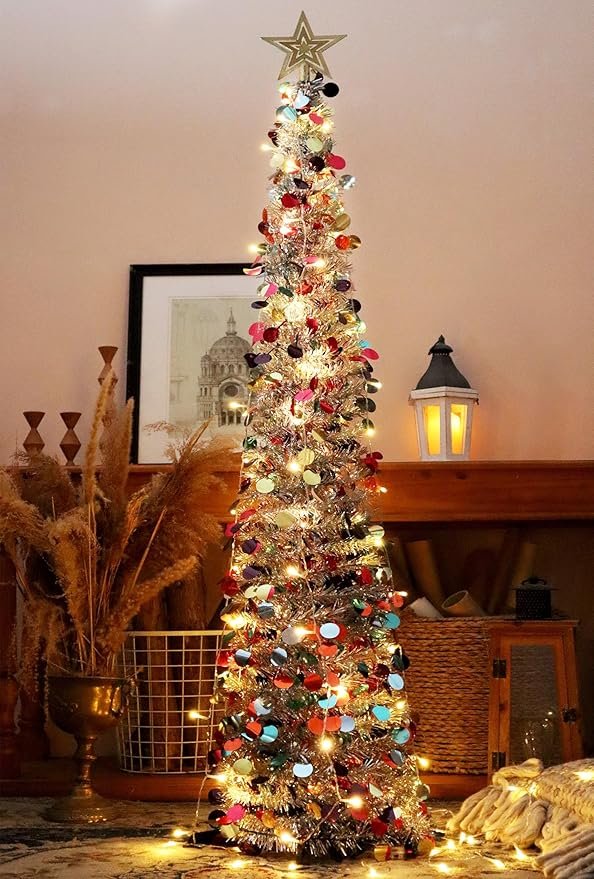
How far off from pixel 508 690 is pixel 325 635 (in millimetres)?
757

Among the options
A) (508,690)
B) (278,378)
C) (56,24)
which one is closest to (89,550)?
(278,378)

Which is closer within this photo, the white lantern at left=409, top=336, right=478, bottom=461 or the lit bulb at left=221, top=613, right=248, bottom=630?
the lit bulb at left=221, top=613, right=248, bottom=630

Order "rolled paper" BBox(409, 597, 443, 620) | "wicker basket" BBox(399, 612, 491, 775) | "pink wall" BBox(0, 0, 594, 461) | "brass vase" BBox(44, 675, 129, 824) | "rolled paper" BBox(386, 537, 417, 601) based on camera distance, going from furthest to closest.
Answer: "pink wall" BBox(0, 0, 594, 461), "rolled paper" BBox(386, 537, 417, 601), "rolled paper" BBox(409, 597, 443, 620), "wicker basket" BBox(399, 612, 491, 775), "brass vase" BBox(44, 675, 129, 824)

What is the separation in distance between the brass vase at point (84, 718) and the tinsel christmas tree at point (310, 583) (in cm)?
34

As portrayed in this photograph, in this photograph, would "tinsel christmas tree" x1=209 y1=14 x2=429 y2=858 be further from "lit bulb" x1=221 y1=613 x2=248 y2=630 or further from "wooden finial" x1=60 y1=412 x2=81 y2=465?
"wooden finial" x1=60 y1=412 x2=81 y2=465

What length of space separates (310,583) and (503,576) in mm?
1078

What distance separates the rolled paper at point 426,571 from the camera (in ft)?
9.84

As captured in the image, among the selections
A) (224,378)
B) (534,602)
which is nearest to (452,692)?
(534,602)

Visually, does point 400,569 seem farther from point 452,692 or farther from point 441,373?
point 441,373

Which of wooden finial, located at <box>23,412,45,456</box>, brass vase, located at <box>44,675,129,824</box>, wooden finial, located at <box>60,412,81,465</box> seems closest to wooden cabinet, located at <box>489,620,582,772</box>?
brass vase, located at <box>44,675,129,824</box>

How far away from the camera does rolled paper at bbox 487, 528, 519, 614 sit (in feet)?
9.81

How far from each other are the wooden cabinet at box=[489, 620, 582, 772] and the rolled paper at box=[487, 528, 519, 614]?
15.7 inches

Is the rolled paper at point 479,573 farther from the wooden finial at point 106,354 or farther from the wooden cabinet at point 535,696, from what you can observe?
the wooden finial at point 106,354

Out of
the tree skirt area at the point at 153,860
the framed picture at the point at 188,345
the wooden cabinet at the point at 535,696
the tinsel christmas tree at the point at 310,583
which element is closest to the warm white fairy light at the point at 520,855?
the tree skirt area at the point at 153,860
